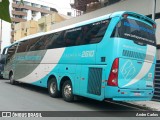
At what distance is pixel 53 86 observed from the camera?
13.8 m

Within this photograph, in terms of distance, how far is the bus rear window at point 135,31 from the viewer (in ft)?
33.1

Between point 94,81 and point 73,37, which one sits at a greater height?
point 73,37

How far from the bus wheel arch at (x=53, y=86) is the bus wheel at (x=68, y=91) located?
795 millimetres

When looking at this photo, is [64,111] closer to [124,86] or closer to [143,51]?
[124,86]

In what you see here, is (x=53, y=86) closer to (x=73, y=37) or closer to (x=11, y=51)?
(x=73, y=37)

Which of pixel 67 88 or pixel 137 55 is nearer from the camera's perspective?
pixel 137 55

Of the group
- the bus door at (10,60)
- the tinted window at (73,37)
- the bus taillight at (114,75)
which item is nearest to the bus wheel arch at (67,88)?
the tinted window at (73,37)

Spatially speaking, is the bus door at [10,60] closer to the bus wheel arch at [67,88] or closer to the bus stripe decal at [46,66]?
the bus stripe decal at [46,66]

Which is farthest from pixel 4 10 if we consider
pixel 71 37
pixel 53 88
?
pixel 53 88

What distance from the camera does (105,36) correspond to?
10289 millimetres

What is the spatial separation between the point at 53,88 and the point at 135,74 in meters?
4.74

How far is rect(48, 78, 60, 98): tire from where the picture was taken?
13414 millimetres

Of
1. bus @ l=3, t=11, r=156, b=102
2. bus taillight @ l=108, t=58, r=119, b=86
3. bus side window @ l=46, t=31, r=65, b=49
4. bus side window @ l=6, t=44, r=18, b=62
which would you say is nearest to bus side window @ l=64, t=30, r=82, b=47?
bus @ l=3, t=11, r=156, b=102

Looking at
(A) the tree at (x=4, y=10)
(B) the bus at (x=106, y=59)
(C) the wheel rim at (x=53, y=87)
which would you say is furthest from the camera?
(C) the wheel rim at (x=53, y=87)
